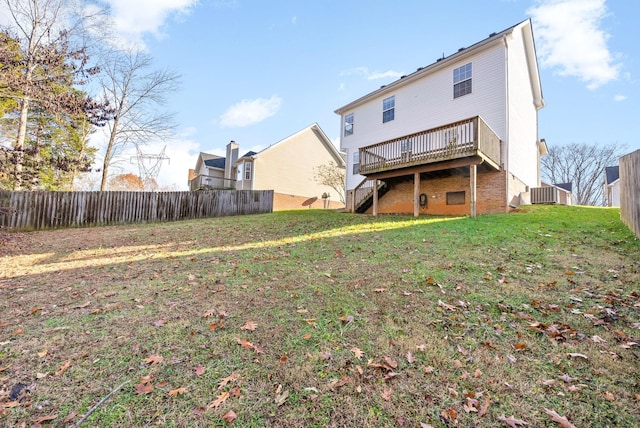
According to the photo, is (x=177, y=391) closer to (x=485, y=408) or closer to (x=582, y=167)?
(x=485, y=408)

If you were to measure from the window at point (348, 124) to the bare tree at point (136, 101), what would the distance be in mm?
10490

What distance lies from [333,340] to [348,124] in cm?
1648

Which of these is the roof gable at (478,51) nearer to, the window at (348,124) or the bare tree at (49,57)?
the window at (348,124)

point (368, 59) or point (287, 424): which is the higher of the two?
point (368, 59)

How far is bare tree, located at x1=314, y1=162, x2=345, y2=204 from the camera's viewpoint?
22.9 metres

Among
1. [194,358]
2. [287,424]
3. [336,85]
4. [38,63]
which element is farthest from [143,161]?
[287,424]

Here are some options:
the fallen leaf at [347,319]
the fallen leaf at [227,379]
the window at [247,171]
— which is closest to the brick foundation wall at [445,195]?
the fallen leaf at [347,319]

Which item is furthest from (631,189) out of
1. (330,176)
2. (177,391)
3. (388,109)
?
(330,176)

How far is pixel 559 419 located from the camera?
6.18ft

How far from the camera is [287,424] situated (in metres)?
1.90

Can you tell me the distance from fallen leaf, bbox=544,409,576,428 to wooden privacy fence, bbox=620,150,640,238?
6686 mm

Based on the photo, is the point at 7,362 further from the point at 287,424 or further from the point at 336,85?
the point at 336,85

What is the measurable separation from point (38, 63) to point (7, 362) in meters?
8.74

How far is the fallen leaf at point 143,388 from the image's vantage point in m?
2.19
